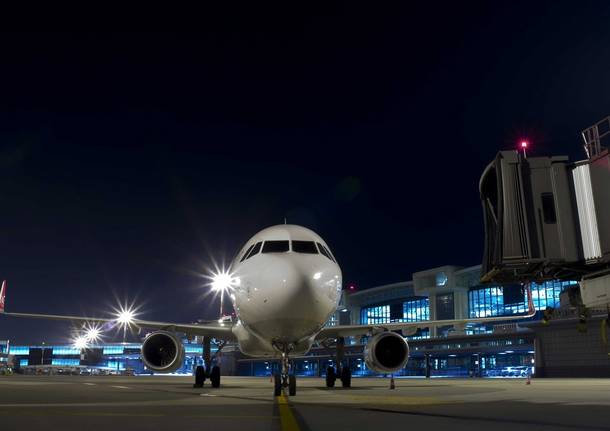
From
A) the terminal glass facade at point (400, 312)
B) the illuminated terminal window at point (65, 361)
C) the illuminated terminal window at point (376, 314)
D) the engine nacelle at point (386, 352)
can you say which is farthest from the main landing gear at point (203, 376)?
the illuminated terminal window at point (65, 361)

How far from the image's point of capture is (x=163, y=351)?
18.1 m

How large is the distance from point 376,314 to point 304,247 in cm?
11247

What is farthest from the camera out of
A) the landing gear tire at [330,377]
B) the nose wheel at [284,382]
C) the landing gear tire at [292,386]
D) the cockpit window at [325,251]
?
the landing gear tire at [330,377]

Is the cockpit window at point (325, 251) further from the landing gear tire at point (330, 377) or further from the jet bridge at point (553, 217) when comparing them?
the landing gear tire at point (330, 377)

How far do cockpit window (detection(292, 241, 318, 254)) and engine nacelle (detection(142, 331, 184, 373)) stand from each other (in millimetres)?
6285

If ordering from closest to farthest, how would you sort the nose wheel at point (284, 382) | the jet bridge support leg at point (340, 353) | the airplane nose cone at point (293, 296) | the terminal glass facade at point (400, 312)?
the airplane nose cone at point (293, 296), the nose wheel at point (284, 382), the jet bridge support leg at point (340, 353), the terminal glass facade at point (400, 312)

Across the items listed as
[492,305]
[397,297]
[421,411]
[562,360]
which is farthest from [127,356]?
[421,411]

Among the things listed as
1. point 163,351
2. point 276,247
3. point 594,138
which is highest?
point 594,138

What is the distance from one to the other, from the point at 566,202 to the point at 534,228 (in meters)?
0.67

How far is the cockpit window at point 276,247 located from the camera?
13.8 metres

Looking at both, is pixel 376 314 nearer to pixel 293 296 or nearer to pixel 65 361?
pixel 65 361

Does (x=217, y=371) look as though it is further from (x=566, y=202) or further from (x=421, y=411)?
(x=566, y=202)

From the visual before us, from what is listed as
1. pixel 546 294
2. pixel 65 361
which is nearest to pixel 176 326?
pixel 546 294

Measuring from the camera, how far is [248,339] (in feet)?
59.3
